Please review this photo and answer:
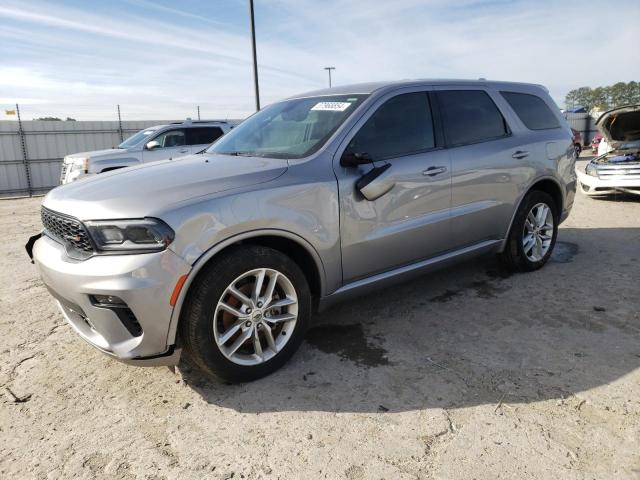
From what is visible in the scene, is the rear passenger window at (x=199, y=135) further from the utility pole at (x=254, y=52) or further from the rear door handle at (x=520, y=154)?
the rear door handle at (x=520, y=154)

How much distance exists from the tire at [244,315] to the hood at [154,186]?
399 millimetres

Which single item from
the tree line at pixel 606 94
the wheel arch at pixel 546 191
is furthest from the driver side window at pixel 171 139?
the tree line at pixel 606 94

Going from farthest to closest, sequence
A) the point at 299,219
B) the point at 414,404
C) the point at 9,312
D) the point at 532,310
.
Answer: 1. the point at 9,312
2. the point at 532,310
3. the point at 299,219
4. the point at 414,404

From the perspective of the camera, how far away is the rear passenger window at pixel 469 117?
3908mm

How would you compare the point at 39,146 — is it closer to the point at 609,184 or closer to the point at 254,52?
the point at 254,52

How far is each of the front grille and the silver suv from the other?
0.5 inches

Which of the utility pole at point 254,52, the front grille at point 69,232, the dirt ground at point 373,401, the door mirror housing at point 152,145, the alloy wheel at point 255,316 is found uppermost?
the utility pole at point 254,52

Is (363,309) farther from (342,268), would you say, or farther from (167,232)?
(167,232)

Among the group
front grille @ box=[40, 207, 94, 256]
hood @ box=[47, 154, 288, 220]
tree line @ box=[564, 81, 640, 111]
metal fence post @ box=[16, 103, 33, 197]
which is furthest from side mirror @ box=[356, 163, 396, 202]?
tree line @ box=[564, 81, 640, 111]

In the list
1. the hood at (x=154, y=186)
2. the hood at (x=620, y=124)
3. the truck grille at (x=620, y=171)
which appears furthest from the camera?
the truck grille at (x=620, y=171)

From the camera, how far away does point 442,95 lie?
12.9 ft

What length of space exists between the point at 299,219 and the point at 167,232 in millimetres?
803

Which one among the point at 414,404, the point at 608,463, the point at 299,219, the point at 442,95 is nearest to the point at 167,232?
the point at 299,219

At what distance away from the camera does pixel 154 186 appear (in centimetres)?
272
